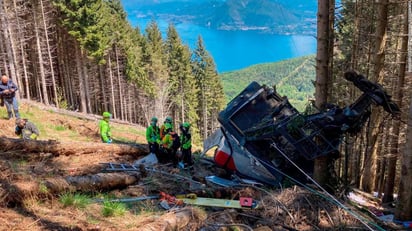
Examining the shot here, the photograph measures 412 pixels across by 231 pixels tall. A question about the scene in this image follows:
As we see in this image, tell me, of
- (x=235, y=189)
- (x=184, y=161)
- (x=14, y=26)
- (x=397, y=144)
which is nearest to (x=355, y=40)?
(x=397, y=144)

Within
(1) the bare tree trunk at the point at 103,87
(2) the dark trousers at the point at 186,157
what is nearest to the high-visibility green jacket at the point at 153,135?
(2) the dark trousers at the point at 186,157

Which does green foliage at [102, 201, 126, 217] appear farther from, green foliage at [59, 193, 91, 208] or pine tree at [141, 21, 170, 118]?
pine tree at [141, 21, 170, 118]

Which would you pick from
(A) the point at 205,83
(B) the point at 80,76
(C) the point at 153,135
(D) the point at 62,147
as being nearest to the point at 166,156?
(C) the point at 153,135

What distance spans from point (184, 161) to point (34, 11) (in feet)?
104

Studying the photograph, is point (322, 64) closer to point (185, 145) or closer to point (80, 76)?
point (185, 145)

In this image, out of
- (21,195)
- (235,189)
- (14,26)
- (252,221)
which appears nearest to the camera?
(21,195)

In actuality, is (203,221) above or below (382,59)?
below

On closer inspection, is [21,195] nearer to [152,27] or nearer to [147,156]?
[147,156]

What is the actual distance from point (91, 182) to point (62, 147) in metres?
3.25

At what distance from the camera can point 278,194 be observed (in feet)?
23.9

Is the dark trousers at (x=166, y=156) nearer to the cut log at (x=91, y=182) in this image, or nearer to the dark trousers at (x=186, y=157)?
the dark trousers at (x=186, y=157)

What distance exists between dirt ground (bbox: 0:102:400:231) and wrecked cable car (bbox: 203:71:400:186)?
4.55 feet

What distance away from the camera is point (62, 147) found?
9.52 m

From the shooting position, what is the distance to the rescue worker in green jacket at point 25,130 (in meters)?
11.0
